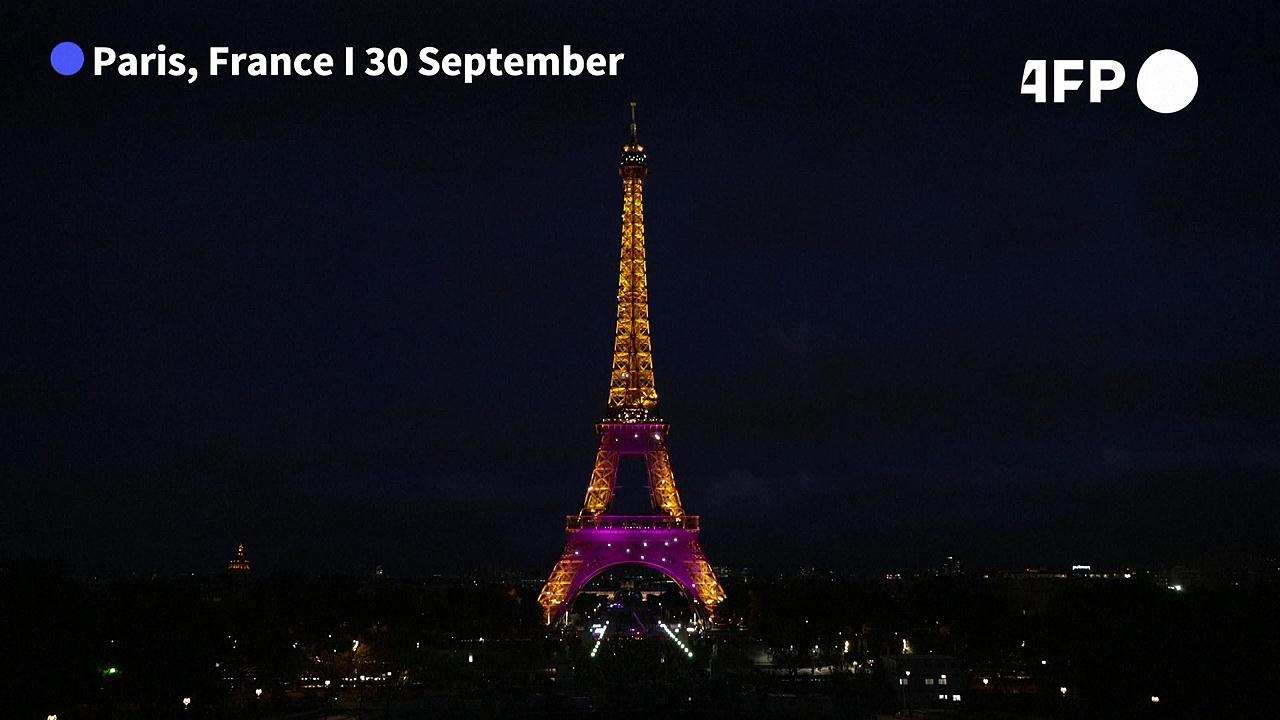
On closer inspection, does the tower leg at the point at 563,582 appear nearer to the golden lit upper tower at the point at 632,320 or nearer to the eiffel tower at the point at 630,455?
the eiffel tower at the point at 630,455

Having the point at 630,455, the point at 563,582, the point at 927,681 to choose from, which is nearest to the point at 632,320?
the point at 630,455

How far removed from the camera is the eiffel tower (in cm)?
8988

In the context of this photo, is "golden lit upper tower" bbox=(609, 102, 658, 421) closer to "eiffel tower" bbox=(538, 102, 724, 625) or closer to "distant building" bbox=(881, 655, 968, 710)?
"eiffel tower" bbox=(538, 102, 724, 625)

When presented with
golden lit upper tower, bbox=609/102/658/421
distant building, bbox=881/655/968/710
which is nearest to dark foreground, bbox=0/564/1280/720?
distant building, bbox=881/655/968/710

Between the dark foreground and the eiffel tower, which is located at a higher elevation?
the eiffel tower

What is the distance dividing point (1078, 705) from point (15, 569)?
4724 cm

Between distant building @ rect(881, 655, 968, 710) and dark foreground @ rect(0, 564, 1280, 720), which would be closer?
dark foreground @ rect(0, 564, 1280, 720)

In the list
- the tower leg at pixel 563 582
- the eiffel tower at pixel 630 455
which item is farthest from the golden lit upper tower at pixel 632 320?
the tower leg at pixel 563 582

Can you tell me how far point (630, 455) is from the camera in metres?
90.8

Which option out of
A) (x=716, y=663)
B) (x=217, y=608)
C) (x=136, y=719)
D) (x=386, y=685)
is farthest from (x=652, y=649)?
(x=136, y=719)

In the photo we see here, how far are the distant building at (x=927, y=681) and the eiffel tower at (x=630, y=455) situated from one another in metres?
31.5

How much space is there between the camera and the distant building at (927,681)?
186 ft

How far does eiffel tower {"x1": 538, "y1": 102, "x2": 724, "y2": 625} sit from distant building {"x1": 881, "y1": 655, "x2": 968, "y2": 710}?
103ft

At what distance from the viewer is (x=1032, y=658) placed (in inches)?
2662
